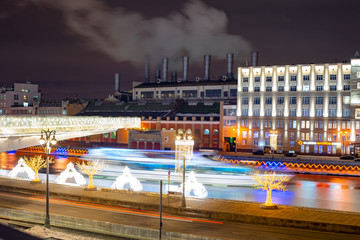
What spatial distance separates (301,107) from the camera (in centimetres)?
8088

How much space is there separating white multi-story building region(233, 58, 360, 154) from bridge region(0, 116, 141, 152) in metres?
25.9

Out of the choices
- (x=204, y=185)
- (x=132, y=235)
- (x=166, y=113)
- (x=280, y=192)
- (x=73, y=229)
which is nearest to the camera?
(x=132, y=235)

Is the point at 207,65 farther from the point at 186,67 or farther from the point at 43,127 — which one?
the point at 43,127

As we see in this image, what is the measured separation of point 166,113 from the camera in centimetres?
9769

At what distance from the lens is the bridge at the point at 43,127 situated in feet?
146

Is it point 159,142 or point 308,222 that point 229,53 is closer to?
point 159,142

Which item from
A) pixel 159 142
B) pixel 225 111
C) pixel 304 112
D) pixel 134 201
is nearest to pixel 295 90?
pixel 304 112

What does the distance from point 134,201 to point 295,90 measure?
56.1 meters

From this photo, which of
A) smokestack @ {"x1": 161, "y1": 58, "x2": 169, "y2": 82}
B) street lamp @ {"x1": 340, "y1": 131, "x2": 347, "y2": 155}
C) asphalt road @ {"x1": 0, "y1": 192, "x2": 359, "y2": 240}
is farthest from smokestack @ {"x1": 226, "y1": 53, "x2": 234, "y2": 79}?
asphalt road @ {"x1": 0, "y1": 192, "x2": 359, "y2": 240}

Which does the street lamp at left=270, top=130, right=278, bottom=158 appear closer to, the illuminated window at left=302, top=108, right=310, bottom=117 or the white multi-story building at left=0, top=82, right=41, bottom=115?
the illuminated window at left=302, top=108, right=310, bottom=117

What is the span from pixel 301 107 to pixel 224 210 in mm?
55999

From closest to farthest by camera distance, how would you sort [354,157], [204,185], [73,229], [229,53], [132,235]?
[132,235] < [73,229] < [204,185] < [354,157] < [229,53]

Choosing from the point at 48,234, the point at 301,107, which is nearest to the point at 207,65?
the point at 301,107

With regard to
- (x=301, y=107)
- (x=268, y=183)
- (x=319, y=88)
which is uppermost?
(x=319, y=88)
